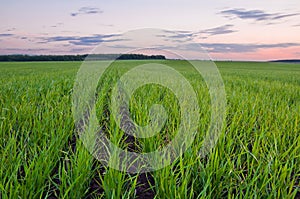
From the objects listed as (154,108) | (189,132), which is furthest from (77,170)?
(154,108)

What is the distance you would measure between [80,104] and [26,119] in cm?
73

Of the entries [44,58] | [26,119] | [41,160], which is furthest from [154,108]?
[44,58]

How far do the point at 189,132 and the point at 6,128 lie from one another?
144cm

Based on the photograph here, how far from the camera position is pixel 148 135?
7.16ft

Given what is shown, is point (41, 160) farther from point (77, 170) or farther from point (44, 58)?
point (44, 58)

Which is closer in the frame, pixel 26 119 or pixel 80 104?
pixel 26 119

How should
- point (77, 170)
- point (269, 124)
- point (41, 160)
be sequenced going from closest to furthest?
1. point (77, 170)
2. point (41, 160)
3. point (269, 124)

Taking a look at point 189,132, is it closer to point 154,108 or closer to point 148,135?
point 148,135

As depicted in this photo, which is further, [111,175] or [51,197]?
[51,197]

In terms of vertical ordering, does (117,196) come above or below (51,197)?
above

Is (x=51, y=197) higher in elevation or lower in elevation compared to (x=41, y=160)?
lower

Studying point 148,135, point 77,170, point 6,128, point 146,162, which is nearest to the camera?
point 77,170

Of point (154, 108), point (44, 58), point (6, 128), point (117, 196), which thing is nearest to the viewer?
point (117, 196)

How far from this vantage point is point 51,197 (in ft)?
5.53
